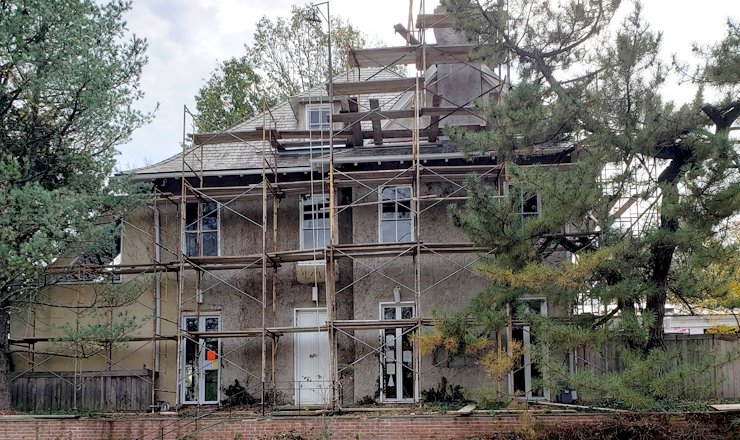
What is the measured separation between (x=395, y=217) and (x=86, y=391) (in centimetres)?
825

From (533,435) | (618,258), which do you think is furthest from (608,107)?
(533,435)

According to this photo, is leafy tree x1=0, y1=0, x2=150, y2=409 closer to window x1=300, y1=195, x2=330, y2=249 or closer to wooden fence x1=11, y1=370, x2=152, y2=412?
wooden fence x1=11, y1=370, x2=152, y2=412

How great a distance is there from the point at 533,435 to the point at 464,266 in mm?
4896

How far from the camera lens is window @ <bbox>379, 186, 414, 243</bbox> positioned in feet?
62.4

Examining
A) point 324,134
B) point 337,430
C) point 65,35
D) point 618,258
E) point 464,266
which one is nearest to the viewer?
point 618,258

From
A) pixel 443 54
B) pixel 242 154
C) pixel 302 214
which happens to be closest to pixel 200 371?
pixel 302 214

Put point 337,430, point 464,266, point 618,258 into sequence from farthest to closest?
point 464,266, point 337,430, point 618,258

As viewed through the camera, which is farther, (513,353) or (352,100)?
(352,100)

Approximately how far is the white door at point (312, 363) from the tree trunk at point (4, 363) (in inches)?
250

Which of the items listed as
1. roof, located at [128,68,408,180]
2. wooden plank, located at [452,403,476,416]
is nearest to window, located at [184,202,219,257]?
roof, located at [128,68,408,180]

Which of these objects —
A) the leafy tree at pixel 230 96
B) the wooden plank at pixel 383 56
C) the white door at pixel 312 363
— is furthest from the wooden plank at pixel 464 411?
the leafy tree at pixel 230 96

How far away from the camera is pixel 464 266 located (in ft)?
59.7

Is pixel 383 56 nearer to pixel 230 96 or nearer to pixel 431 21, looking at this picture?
pixel 431 21

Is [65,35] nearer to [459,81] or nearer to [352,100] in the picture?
[352,100]
